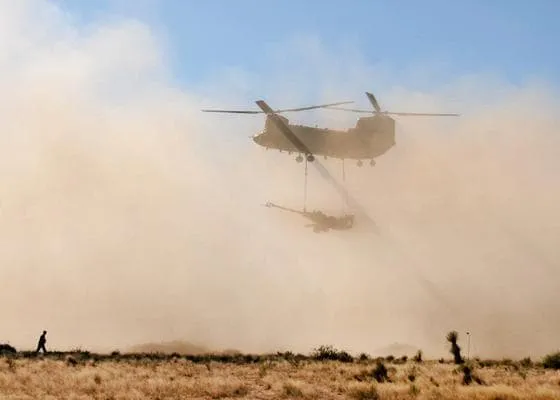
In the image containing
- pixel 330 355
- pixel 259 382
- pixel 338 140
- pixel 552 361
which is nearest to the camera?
pixel 259 382

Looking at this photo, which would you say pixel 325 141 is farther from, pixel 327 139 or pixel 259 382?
pixel 259 382

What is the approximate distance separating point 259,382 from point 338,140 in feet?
132

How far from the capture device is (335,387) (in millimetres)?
27391

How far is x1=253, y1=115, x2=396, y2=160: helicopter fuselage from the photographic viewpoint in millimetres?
65312

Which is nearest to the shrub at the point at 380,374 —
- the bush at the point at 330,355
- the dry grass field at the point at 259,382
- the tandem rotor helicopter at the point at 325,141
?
the dry grass field at the point at 259,382

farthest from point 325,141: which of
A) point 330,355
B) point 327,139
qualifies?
point 330,355

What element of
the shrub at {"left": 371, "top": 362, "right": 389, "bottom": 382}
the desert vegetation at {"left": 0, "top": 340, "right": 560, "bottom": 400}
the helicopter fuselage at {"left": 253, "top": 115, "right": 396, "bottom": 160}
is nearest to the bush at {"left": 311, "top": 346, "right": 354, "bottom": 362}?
the desert vegetation at {"left": 0, "top": 340, "right": 560, "bottom": 400}

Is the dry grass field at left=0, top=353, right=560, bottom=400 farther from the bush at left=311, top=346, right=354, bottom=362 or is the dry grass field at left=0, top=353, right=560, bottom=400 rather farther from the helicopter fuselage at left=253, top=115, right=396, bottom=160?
the helicopter fuselage at left=253, top=115, right=396, bottom=160

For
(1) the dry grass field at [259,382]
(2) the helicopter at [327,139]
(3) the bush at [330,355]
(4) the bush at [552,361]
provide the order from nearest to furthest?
(1) the dry grass field at [259,382]
(4) the bush at [552,361]
(3) the bush at [330,355]
(2) the helicopter at [327,139]

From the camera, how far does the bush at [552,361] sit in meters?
41.4

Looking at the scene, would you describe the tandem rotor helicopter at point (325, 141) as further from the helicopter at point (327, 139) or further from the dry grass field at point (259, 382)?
the dry grass field at point (259, 382)

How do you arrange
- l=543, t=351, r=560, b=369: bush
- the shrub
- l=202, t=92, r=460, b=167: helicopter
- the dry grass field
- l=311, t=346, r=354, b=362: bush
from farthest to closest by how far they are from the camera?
l=202, t=92, r=460, b=167: helicopter, l=311, t=346, r=354, b=362: bush, l=543, t=351, r=560, b=369: bush, the shrub, the dry grass field

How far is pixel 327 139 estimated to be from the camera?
218 ft

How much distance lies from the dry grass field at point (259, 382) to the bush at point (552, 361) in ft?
14.2
